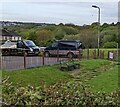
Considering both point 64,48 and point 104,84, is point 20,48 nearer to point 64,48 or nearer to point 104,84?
point 64,48

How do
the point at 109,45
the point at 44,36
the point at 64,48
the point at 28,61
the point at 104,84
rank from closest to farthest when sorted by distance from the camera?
the point at 104,84, the point at 28,61, the point at 64,48, the point at 44,36, the point at 109,45

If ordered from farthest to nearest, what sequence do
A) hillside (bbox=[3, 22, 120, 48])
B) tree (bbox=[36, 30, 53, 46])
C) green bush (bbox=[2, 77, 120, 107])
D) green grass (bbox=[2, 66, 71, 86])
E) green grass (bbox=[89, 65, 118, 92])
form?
hillside (bbox=[3, 22, 120, 48]), tree (bbox=[36, 30, 53, 46]), green grass (bbox=[2, 66, 71, 86]), green grass (bbox=[89, 65, 118, 92]), green bush (bbox=[2, 77, 120, 107])

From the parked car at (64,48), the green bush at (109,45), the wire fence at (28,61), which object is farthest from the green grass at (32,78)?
the green bush at (109,45)

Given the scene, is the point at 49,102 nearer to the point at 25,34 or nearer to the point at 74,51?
the point at 74,51

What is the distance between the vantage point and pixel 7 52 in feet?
88.1

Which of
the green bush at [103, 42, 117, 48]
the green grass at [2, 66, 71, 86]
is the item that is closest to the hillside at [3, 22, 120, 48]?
the green bush at [103, 42, 117, 48]

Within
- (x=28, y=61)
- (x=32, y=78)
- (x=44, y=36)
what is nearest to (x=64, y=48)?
(x=44, y=36)

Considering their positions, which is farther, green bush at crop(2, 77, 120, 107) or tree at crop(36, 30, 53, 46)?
tree at crop(36, 30, 53, 46)

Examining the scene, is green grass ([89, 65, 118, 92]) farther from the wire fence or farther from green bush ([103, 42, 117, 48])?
green bush ([103, 42, 117, 48])

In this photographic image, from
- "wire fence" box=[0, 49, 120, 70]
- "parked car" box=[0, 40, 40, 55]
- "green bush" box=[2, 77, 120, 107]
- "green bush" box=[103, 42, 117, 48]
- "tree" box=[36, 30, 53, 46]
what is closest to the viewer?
"green bush" box=[2, 77, 120, 107]

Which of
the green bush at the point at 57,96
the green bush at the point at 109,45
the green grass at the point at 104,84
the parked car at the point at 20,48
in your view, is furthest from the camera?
the green bush at the point at 109,45

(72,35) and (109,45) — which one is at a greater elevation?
(72,35)

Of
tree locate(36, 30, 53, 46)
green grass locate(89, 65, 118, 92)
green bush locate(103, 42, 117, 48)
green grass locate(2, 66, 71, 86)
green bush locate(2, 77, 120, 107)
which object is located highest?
tree locate(36, 30, 53, 46)

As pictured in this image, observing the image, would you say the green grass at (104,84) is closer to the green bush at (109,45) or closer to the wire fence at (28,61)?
the wire fence at (28,61)
